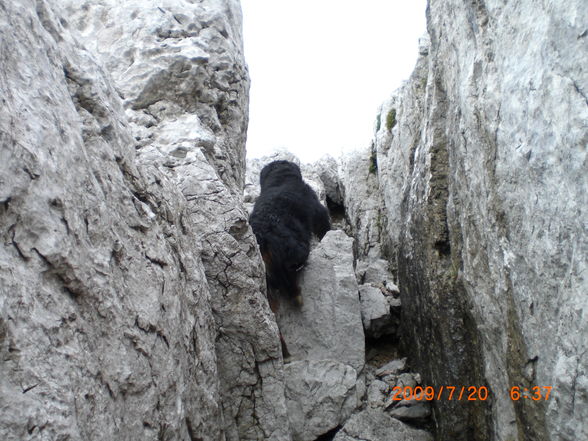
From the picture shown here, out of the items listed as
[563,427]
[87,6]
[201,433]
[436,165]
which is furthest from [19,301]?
[87,6]

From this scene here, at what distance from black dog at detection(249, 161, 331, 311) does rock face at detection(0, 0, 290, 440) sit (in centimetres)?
116

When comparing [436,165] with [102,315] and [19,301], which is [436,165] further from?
[19,301]

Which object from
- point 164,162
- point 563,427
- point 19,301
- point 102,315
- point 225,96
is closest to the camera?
point 19,301

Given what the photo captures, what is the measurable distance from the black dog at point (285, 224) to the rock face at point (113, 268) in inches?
45.6

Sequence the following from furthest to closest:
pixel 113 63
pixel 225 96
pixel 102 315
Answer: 1. pixel 225 96
2. pixel 113 63
3. pixel 102 315

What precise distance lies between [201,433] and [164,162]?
6.81 ft

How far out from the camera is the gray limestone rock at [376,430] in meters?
3.71

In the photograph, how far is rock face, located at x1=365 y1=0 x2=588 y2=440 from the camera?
1.89 m

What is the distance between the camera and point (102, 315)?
1.87m

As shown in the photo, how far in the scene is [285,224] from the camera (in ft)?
18.4

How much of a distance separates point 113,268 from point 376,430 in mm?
2599
